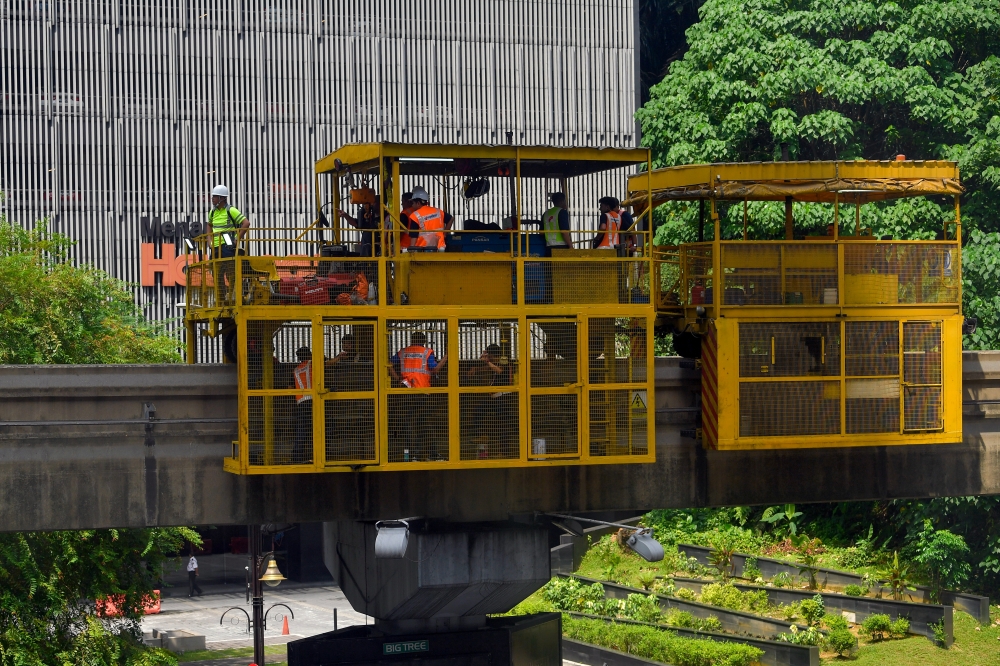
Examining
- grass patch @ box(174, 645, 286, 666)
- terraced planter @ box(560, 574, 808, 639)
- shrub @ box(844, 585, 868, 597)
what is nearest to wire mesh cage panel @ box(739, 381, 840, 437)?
terraced planter @ box(560, 574, 808, 639)

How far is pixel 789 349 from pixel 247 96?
26623mm

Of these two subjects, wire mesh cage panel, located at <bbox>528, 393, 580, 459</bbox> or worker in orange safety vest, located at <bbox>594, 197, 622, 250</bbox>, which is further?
worker in orange safety vest, located at <bbox>594, 197, 622, 250</bbox>

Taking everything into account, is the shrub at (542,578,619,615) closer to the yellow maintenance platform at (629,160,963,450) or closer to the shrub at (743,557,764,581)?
the shrub at (743,557,764,581)

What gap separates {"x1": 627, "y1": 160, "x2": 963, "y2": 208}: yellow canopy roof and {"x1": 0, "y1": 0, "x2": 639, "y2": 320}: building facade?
23966 mm

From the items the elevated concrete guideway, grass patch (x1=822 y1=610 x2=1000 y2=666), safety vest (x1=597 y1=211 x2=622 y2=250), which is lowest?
grass patch (x1=822 y1=610 x2=1000 y2=666)

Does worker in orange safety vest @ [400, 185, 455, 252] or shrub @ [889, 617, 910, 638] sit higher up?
worker in orange safety vest @ [400, 185, 455, 252]

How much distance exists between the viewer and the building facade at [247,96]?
3972 centimetres

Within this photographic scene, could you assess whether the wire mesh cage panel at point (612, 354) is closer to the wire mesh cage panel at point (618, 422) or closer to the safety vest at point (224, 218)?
the wire mesh cage panel at point (618, 422)

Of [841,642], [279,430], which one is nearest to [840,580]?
[841,642]

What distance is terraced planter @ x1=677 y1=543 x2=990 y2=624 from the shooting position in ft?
104

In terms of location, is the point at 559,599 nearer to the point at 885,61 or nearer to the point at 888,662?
the point at 888,662

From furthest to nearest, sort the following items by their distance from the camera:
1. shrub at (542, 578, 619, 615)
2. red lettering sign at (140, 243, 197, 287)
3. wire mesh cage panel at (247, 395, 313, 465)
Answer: red lettering sign at (140, 243, 197, 287), shrub at (542, 578, 619, 615), wire mesh cage panel at (247, 395, 313, 465)

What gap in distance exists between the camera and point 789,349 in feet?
59.7

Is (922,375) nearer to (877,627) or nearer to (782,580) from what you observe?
(877,627)
